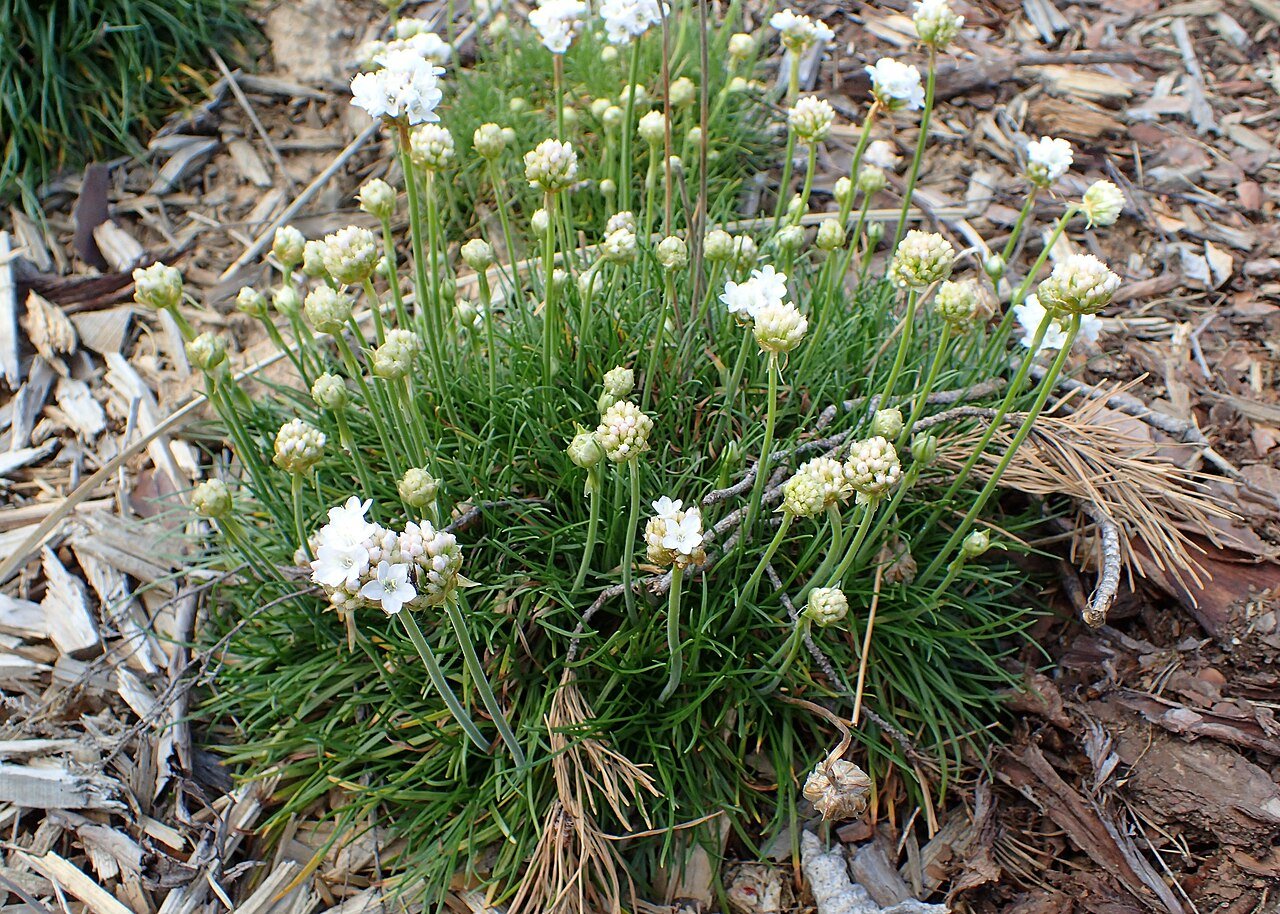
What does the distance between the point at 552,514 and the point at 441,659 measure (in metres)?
0.49

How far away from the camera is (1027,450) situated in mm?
2732

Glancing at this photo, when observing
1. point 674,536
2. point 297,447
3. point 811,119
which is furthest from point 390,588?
point 811,119

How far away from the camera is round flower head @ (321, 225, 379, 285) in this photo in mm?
2344

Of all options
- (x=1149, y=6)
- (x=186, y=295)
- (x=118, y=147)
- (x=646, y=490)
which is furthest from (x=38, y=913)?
(x=1149, y=6)

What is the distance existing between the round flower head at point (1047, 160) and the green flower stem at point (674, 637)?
145cm

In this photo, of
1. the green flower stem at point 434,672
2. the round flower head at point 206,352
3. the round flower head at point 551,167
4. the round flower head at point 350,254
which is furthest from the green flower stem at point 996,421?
the round flower head at point 206,352

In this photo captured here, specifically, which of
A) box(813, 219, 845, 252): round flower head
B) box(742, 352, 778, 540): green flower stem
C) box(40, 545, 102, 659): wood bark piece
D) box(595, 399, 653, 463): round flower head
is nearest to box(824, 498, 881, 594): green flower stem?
box(742, 352, 778, 540): green flower stem

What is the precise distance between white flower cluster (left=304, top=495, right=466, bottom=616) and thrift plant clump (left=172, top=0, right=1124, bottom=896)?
358 millimetres

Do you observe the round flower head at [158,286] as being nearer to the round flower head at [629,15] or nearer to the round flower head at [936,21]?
the round flower head at [629,15]

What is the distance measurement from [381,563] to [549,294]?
111 centimetres

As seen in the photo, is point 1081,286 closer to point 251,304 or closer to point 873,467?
point 873,467

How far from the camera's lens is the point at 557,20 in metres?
2.84

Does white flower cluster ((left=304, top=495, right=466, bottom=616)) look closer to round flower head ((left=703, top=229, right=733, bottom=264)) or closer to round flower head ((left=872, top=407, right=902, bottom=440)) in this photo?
round flower head ((left=872, top=407, right=902, bottom=440))

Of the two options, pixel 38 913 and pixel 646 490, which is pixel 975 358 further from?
pixel 38 913
